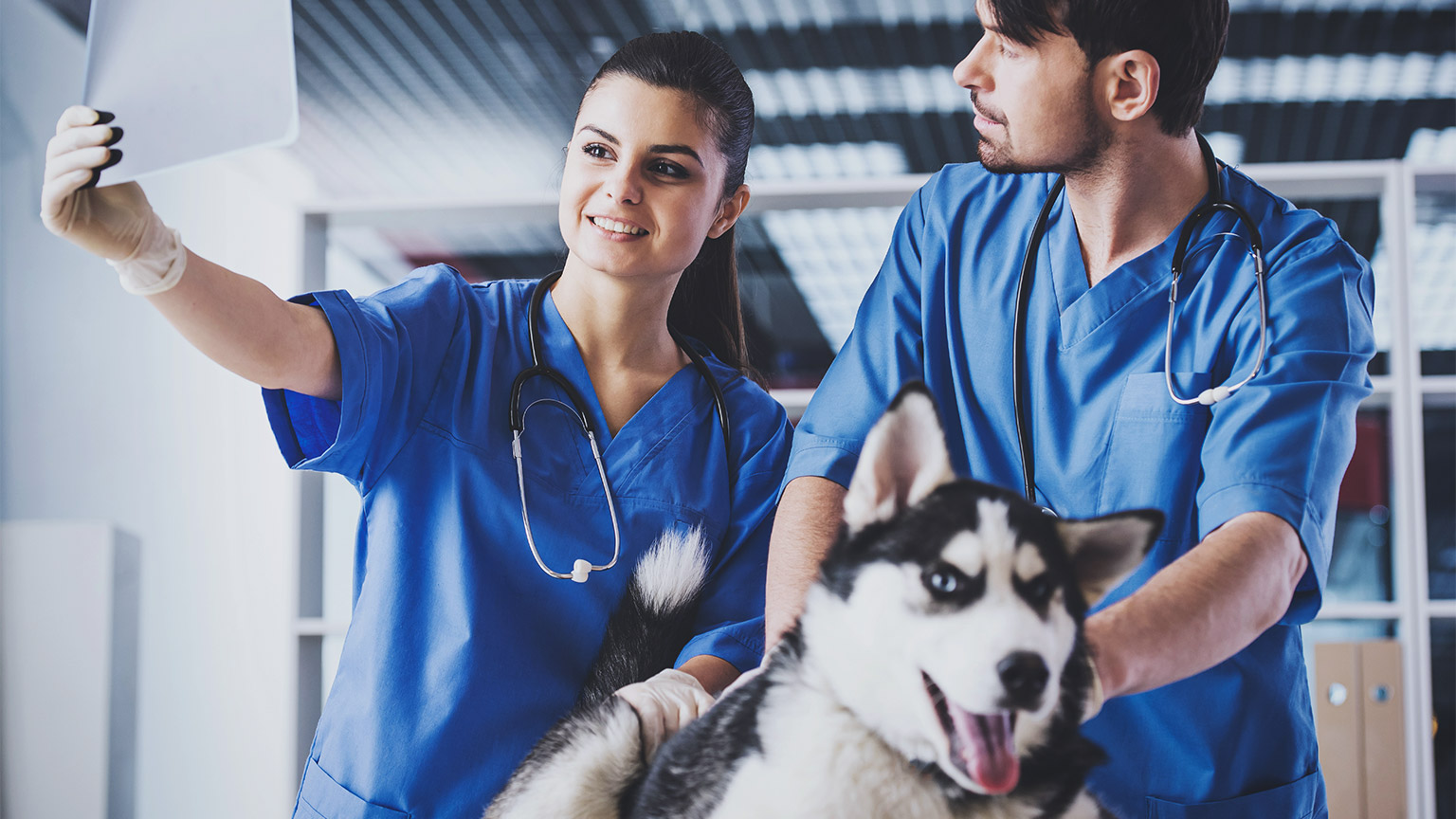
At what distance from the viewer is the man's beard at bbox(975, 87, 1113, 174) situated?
0.93 meters

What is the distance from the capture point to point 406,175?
4676 millimetres

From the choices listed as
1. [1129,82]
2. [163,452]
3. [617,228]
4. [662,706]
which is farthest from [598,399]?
[163,452]

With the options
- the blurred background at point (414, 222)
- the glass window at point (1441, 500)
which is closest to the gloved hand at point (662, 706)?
the blurred background at point (414, 222)

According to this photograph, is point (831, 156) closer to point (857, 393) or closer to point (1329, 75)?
point (1329, 75)

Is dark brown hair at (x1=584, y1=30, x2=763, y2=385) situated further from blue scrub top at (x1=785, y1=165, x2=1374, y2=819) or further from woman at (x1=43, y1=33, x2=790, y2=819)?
blue scrub top at (x1=785, y1=165, x2=1374, y2=819)

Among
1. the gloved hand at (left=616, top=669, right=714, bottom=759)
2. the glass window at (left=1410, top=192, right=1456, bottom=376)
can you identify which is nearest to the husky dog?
the gloved hand at (left=616, top=669, right=714, bottom=759)

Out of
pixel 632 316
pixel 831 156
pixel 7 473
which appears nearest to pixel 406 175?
pixel 831 156

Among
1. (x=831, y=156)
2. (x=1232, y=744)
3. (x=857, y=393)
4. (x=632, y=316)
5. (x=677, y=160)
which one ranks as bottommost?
(x=1232, y=744)

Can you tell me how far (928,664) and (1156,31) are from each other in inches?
28.5

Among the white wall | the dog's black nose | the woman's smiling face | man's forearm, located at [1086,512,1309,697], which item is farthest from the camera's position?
the white wall

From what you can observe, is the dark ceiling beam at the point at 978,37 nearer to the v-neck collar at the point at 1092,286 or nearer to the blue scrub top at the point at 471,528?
the blue scrub top at the point at 471,528

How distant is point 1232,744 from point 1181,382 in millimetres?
339

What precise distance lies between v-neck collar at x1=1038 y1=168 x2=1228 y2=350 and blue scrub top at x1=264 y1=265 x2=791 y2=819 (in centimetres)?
43

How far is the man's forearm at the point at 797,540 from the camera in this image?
32.7 inches
